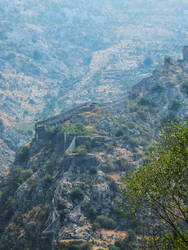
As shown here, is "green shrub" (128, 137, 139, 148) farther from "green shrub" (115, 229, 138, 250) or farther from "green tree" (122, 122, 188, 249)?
"green tree" (122, 122, 188, 249)

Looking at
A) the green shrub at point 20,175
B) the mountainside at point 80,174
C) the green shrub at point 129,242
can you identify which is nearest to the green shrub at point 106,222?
the mountainside at point 80,174

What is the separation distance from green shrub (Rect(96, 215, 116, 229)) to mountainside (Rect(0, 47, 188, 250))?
0.06ft

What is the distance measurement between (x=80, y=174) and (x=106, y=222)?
1286 centimetres

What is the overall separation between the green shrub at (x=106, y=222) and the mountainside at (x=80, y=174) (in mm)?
17

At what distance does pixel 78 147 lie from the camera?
64188 mm

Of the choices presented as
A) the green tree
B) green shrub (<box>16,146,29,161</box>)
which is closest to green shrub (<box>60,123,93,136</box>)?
green shrub (<box>16,146,29,161</box>)

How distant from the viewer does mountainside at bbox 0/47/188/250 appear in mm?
47750

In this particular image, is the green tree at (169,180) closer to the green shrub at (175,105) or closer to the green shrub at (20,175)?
the green shrub at (20,175)

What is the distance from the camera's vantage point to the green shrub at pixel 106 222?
4788 cm

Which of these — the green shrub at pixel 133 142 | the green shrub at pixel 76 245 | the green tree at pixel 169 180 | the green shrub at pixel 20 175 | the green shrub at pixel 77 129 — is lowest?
the green shrub at pixel 20 175

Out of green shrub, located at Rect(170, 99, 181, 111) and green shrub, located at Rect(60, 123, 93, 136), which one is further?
green shrub, located at Rect(170, 99, 181, 111)

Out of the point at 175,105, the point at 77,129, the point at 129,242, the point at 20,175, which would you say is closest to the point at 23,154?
the point at 20,175

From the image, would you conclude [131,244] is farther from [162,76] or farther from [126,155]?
[162,76]

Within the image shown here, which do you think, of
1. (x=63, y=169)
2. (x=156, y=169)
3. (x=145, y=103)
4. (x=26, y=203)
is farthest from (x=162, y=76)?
(x=156, y=169)
